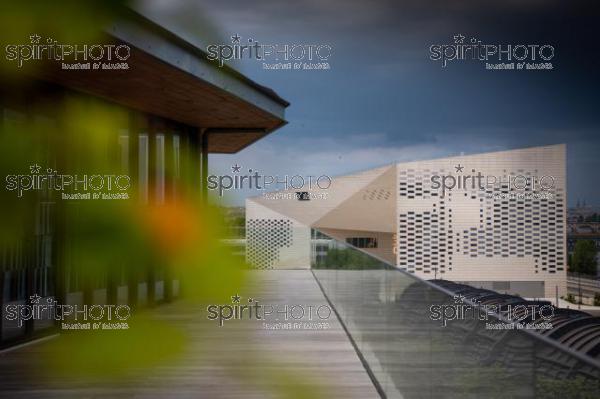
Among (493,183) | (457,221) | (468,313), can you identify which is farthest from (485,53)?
(457,221)

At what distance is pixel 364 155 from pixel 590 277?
4356 centimetres

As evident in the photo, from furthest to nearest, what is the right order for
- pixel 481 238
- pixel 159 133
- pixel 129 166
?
1. pixel 481 238
2. pixel 159 133
3. pixel 129 166

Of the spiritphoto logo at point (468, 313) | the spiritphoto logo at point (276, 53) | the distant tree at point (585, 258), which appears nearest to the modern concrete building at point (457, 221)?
the distant tree at point (585, 258)

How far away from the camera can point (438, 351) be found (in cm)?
305

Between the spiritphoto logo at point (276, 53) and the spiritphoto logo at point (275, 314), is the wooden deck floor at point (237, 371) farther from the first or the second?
the spiritphoto logo at point (276, 53)

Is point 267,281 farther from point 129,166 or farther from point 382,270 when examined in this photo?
point 382,270

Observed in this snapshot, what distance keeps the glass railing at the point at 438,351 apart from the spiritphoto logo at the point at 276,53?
→ 2.52 meters

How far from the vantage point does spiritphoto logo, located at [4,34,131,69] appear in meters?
5.19

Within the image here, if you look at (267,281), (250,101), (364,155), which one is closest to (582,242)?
(364,155)

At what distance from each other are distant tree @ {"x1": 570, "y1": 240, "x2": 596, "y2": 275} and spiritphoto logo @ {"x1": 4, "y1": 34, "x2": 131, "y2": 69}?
219 ft

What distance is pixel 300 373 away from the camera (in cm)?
559

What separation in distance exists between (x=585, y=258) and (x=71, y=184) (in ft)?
223

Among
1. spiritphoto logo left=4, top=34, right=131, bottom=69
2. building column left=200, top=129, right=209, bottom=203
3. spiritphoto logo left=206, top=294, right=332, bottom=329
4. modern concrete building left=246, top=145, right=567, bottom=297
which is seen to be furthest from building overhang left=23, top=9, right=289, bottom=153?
modern concrete building left=246, top=145, right=567, bottom=297

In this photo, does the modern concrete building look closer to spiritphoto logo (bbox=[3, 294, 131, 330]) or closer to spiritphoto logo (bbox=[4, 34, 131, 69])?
spiritphoto logo (bbox=[3, 294, 131, 330])
